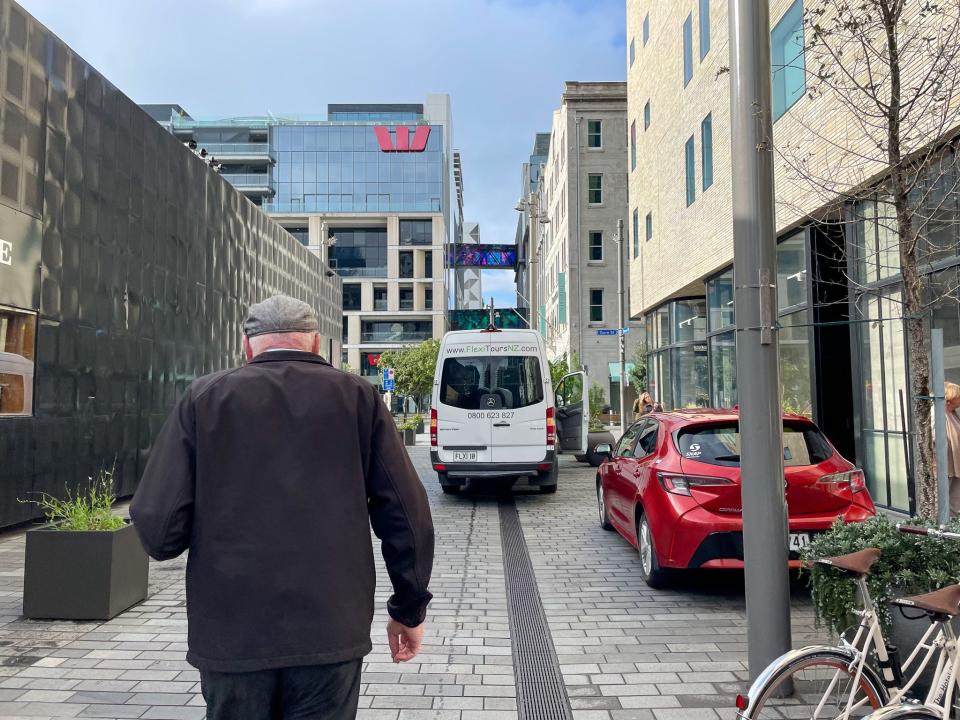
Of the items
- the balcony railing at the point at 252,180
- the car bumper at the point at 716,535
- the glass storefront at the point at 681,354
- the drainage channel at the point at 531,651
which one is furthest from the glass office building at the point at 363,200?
the car bumper at the point at 716,535

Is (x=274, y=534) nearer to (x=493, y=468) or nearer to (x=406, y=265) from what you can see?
(x=493, y=468)

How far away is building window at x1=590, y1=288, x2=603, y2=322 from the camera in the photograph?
153ft

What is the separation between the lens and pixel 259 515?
227cm

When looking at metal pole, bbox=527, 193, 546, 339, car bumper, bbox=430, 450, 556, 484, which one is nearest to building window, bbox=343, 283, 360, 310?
metal pole, bbox=527, 193, 546, 339

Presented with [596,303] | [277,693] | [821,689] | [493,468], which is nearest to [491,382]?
[493,468]

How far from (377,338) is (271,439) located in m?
77.3

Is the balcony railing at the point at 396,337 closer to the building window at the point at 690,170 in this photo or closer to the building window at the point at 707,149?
the building window at the point at 690,170

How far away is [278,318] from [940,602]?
2446mm

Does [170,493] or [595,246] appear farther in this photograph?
[595,246]

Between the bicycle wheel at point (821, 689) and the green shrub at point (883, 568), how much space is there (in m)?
0.63

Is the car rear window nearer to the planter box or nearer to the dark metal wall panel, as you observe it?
the planter box

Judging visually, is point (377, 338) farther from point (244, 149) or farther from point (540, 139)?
point (540, 139)

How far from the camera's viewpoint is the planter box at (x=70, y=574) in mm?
5863

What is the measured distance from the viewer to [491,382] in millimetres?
12539
